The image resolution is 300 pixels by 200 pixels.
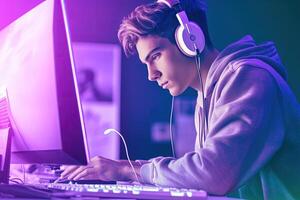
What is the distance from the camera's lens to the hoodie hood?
121cm

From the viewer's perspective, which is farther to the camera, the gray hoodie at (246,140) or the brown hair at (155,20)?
the brown hair at (155,20)

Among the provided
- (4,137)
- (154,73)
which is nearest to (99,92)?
(154,73)

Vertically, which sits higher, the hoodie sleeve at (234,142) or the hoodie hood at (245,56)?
the hoodie hood at (245,56)

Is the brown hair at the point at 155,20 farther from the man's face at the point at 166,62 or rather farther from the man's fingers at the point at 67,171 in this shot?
the man's fingers at the point at 67,171

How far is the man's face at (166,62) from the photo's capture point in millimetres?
1393

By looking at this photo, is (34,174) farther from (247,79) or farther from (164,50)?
(247,79)

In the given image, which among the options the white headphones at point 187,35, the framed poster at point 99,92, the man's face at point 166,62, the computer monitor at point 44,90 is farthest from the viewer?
the framed poster at point 99,92

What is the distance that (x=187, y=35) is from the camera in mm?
1289

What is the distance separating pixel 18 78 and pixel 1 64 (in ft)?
0.50

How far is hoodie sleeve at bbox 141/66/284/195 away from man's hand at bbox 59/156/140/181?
13 cm

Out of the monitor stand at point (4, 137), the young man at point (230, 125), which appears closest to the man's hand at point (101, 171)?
the young man at point (230, 125)

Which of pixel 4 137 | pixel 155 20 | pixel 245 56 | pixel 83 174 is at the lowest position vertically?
pixel 83 174

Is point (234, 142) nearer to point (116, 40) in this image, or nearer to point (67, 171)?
point (67, 171)

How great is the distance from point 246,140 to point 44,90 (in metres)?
0.46
